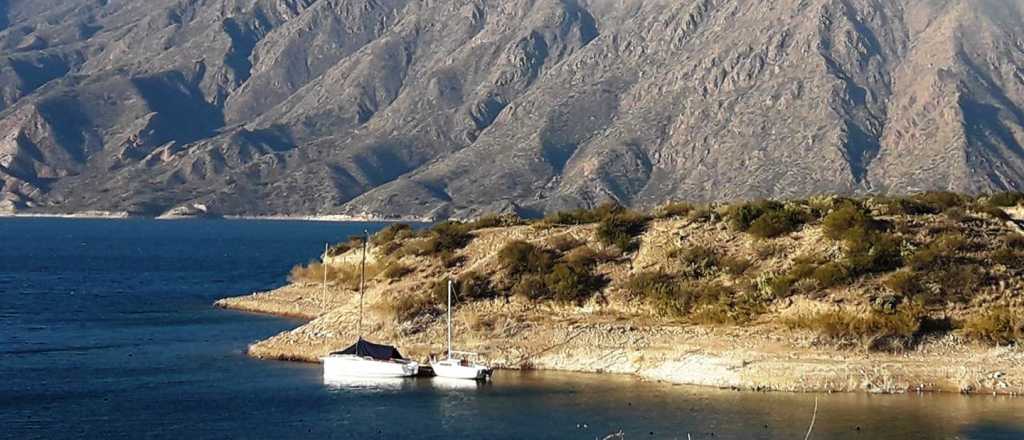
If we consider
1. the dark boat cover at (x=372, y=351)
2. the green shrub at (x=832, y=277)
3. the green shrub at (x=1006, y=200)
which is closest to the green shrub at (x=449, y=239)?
the dark boat cover at (x=372, y=351)

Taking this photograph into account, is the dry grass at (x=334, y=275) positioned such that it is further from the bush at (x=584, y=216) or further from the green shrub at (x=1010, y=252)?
the green shrub at (x=1010, y=252)

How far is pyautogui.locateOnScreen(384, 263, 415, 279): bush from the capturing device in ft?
269

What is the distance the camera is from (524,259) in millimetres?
76375

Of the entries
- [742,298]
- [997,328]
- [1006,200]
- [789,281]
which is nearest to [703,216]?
[742,298]

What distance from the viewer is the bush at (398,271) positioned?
81.9 metres

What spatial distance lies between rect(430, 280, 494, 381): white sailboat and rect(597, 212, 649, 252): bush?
1166cm

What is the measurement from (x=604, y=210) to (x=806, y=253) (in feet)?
64.0

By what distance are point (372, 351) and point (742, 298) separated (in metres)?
17.6

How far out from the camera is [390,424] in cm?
5675

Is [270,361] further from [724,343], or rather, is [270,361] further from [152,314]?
[152,314]

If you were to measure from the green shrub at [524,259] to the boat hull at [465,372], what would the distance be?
407 inches

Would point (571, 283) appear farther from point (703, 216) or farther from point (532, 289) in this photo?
point (703, 216)

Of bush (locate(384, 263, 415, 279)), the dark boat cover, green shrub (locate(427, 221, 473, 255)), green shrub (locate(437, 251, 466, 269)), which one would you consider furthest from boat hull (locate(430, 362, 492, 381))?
green shrub (locate(427, 221, 473, 255))

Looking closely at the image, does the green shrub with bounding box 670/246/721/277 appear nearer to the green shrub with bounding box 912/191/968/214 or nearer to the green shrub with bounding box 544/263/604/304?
the green shrub with bounding box 544/263/604/304
